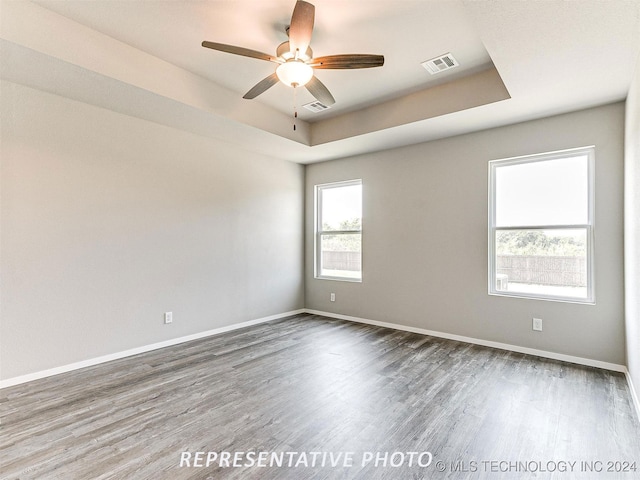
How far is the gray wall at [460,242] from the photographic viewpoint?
10.8 ft

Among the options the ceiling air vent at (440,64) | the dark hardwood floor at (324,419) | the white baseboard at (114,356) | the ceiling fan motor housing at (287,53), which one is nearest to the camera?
the dark hardwood floor at (324,419)

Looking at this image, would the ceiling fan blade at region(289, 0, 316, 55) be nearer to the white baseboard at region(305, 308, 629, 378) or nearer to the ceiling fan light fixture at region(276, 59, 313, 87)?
the ceiling fan light fixture at region(276, 59, 313, 87)

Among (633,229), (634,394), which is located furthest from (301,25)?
(634,394)

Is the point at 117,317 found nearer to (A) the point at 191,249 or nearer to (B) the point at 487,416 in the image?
(A) the point at 191,249

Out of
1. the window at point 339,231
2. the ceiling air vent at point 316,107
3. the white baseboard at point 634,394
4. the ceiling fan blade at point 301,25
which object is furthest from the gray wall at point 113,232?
the white baseboard at point 634,394

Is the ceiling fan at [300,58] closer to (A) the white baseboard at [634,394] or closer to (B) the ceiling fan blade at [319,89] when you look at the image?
(B) the ceiling fan blade at [319,89]

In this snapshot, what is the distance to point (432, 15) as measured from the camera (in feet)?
8.09

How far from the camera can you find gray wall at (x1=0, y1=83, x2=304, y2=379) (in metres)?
2.94

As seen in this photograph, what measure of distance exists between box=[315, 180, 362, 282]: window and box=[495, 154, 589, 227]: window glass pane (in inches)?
82.4

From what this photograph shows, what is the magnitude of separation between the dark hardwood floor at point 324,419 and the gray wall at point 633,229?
0.43 m

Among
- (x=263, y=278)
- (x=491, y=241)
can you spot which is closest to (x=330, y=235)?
(x=263, y=278)

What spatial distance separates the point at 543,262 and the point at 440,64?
2449 millimetres

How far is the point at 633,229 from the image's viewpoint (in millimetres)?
2604

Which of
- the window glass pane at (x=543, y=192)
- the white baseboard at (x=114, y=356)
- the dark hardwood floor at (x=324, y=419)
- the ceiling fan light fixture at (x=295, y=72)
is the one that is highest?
the ceiling fan light fixture at (x=295, y=72)
